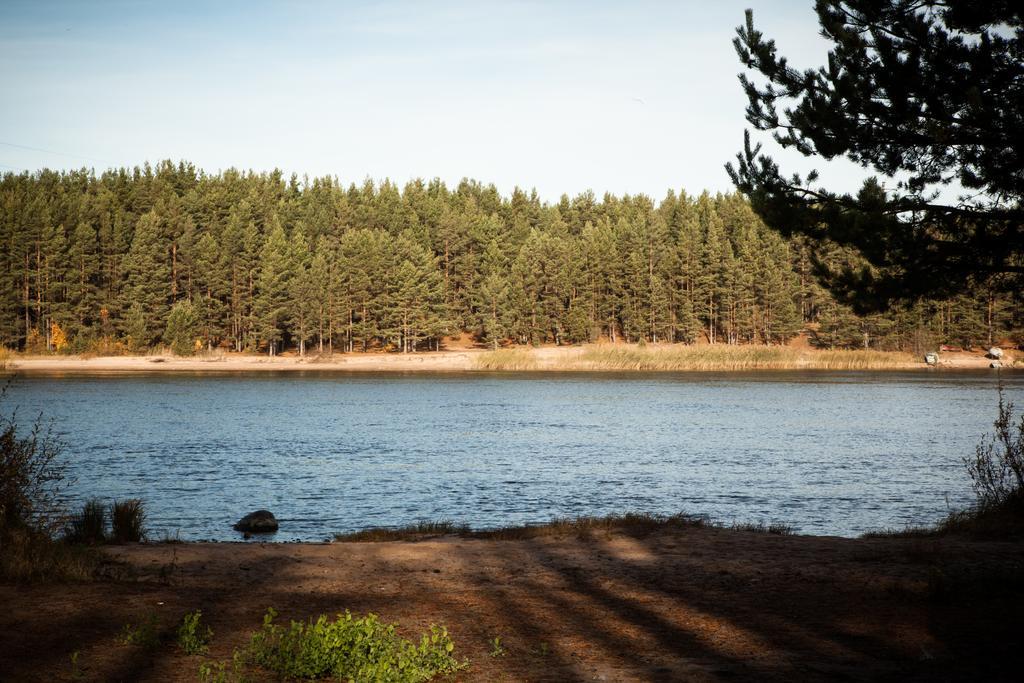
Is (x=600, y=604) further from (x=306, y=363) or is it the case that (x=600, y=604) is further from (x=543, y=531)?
(x=306, y=363)

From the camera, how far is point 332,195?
138 meters

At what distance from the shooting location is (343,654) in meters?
6.97

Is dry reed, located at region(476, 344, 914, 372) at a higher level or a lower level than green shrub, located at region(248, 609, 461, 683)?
lower

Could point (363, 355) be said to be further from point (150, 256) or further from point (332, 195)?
point (332, 195)

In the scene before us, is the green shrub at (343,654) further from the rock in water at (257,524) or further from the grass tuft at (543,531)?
the rock in water at (257,524)

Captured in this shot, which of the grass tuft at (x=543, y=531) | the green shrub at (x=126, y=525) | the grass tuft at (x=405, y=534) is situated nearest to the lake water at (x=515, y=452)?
the green shrub at (x=126, y=525)

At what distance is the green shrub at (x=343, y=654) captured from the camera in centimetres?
686

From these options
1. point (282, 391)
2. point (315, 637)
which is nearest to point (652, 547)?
point (315, 637)

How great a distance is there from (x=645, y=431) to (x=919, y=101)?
26.8 meters

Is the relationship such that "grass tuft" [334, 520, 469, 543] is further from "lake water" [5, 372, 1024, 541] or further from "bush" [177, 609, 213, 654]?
"bush" [177, 609, 213, 654]

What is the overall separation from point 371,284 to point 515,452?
7484 centimetres

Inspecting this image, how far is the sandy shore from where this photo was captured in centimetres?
8688

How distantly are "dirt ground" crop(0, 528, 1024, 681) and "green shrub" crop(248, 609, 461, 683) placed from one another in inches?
17.8

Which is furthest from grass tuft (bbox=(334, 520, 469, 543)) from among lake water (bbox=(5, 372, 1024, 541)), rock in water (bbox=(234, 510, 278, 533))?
rock in water (bbox=(234, 510, 278, 533))
